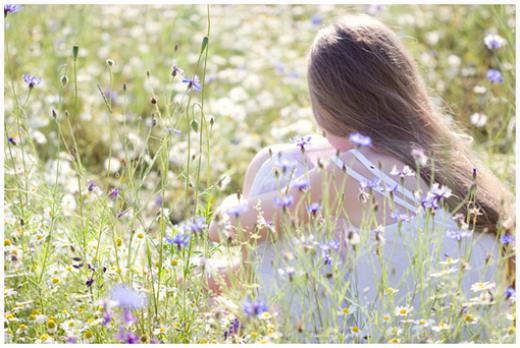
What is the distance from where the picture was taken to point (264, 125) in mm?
4363

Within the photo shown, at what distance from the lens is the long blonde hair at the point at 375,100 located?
2.41m

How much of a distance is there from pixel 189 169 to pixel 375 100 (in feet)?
1.80

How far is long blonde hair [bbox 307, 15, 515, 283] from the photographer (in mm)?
2410

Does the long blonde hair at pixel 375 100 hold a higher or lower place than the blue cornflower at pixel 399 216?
higher

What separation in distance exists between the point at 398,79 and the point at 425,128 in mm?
158

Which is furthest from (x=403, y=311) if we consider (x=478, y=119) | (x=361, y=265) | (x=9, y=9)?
(x=478, y=119)

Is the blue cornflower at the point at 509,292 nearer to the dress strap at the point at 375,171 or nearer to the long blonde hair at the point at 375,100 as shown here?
the dress strap at the point at 375,171

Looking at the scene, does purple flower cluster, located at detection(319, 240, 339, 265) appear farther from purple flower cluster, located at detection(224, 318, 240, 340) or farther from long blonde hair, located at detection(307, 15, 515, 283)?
long blonde hair, located at detection(307, 15, 515, 283)

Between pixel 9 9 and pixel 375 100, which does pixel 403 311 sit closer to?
pixel 375 100

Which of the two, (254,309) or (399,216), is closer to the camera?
(254,309)

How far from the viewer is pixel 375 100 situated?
244 centimetres

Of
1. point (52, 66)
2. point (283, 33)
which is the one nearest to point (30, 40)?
point (52, 66)

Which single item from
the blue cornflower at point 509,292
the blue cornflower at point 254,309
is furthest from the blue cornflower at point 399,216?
the blue cornflower at point 254,309

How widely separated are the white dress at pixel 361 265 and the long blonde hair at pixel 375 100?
0.12m
